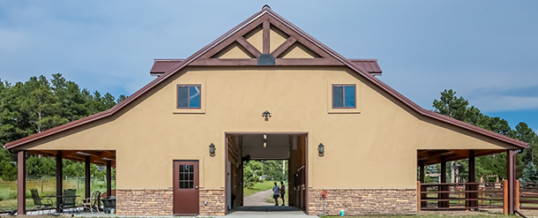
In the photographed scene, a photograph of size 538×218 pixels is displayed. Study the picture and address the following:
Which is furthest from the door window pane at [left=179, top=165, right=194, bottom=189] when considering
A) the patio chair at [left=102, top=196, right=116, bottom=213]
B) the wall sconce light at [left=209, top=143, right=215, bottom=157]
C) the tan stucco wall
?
the patio chair at [left=102, top=196, right=116, bottom=213]

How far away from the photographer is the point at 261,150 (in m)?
32.5

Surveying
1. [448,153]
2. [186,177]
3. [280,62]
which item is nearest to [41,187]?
[186,177]

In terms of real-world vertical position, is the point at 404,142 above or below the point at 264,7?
below

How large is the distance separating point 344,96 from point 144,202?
307 inches

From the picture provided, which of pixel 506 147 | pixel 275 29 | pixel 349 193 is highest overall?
pixel 275 29

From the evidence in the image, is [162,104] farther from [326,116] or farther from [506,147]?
[506,147]

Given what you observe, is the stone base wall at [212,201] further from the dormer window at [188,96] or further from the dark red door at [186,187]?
the dormer window at [188,96]

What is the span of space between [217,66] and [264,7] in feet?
8.58

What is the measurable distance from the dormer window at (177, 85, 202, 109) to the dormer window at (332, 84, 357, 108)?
15.5 feet

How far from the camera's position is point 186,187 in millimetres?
20609

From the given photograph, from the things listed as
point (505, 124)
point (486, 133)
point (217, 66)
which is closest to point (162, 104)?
point (217, 66)

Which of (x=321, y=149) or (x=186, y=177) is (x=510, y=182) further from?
(x=186, y=177)

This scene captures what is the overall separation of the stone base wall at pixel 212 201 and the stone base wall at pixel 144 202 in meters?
1.05

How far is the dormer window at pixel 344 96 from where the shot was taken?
2111 cm
